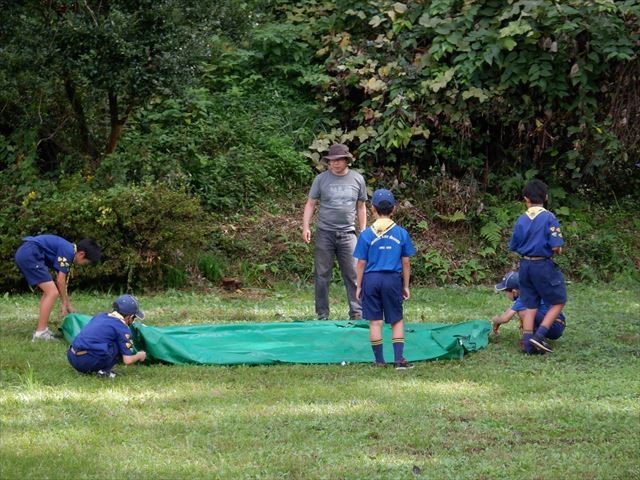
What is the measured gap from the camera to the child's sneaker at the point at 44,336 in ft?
31.2

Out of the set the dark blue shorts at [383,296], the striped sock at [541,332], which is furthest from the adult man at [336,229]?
the striped sock at [541,332]

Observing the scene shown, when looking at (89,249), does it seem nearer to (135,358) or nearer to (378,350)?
(135,358)

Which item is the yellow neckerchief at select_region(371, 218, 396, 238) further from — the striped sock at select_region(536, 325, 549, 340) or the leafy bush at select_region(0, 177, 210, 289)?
the leafy bush at select_region(0, 177, 210, 289)

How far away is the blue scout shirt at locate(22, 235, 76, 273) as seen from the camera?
9.63 m

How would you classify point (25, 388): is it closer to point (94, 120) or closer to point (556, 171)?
point (94, 120)

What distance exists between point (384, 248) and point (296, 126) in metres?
8.42

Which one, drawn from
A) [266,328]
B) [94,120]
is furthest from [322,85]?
[266,328]

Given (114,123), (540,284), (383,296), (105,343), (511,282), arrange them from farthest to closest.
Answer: (114,123) < (511,282) < (540,284) < (383,296) < (105,343)

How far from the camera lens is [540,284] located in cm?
919

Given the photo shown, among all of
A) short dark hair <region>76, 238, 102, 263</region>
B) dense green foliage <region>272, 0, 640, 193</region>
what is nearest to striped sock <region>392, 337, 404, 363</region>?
short dark hair <region>76, 238, 102, 263</region>

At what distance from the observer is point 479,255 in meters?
14.6

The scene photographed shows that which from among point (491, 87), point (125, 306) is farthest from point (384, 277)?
point (491, 87)

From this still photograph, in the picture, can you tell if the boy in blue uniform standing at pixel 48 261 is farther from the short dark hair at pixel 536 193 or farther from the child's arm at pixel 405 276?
the short dark hair at pixel 536 193

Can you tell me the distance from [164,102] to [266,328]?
7124 millimetres
